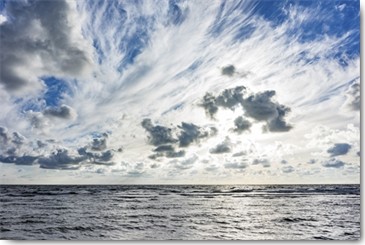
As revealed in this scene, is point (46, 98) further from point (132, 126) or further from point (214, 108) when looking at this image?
point (214, 108)

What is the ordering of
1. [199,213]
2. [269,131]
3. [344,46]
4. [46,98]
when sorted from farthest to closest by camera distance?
[199,213]
[46,98]
[269,131]
[344,46]

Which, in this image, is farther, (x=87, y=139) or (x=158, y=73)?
(x=87, y=139)

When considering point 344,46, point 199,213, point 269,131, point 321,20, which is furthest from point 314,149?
point 199,213

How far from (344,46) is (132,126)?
6.46 meters

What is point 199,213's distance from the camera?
12477 millimetres

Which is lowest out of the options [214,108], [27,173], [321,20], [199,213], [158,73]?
[199,213]

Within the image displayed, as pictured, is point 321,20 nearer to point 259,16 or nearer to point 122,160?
point 259,16

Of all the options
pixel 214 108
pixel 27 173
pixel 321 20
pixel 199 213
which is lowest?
pixel 199 213

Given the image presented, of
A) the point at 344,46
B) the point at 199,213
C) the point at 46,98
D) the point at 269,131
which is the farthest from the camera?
the point at 199,213

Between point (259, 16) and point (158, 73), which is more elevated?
point (259, 16)

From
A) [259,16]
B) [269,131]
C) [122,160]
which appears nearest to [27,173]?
[122,160]

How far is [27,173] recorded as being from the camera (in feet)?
35.5

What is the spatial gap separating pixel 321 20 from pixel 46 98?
8186 mm

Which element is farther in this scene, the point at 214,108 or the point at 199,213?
the point at 199,213
